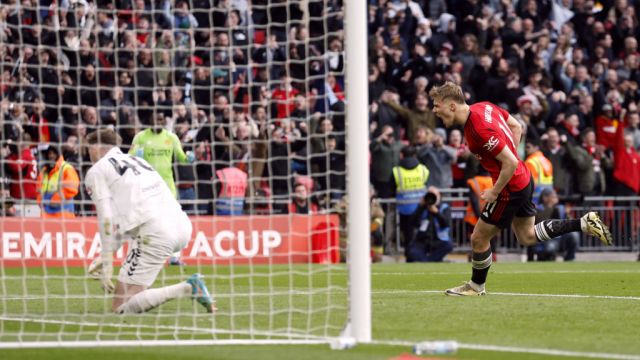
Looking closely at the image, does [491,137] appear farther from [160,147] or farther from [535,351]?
[160,147]

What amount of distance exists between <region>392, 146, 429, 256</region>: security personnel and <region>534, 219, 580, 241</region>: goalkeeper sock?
9.13 meters

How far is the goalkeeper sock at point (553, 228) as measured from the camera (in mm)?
12836

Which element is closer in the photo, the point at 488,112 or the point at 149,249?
the point at 149,249

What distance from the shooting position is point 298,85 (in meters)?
16.8

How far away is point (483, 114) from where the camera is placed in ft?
38.7

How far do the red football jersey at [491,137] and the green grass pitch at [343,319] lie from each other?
1.22 m

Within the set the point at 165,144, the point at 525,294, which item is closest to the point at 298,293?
the point at 525,294

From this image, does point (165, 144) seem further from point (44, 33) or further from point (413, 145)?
point (413, 145)

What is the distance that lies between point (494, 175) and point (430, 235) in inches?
392

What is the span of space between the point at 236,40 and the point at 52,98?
3903 millimetres

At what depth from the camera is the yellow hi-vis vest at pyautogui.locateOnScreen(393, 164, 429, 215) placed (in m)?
22.2

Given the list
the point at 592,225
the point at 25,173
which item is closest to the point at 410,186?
the point at 25,173

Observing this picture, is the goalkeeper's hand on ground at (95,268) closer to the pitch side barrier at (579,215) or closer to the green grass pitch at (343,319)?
the green grass pitch at (343,319)

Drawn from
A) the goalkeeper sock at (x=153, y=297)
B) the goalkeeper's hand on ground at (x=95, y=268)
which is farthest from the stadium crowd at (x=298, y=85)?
the goalkeeper sock at (x=153, y=297)
